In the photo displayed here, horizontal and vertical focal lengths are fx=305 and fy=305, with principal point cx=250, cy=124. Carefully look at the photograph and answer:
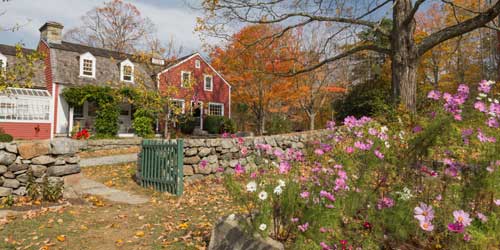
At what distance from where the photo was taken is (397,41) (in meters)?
8.81

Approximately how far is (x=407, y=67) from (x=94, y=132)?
1608 cm

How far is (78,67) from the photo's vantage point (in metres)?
18.6

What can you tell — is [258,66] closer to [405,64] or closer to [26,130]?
[405,64]

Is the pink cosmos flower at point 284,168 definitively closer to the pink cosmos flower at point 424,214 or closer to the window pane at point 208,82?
the pink cosmos flower at point 424,214

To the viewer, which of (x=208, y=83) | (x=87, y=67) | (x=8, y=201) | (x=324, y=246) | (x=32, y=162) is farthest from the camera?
(x=208, y=83)

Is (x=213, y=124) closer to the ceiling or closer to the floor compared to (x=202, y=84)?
closer to the floor

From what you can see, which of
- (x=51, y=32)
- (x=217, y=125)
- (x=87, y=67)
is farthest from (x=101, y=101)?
(x=217, y=125)

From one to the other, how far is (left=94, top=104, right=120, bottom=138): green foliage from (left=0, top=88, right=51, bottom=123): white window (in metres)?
3.19

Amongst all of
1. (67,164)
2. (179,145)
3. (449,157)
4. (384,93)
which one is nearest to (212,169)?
(179,145)

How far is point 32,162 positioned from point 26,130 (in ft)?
44.6

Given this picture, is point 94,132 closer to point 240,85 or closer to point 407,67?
point 240,85

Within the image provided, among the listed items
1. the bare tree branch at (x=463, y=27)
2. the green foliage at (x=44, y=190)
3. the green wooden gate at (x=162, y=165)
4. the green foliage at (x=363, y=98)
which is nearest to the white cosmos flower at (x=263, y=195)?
the green wooden gate at (x=162, y=165)

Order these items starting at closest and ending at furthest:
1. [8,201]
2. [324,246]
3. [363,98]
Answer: [324,246] < [8,201] < [363,98]

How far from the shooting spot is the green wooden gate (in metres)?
5.98
